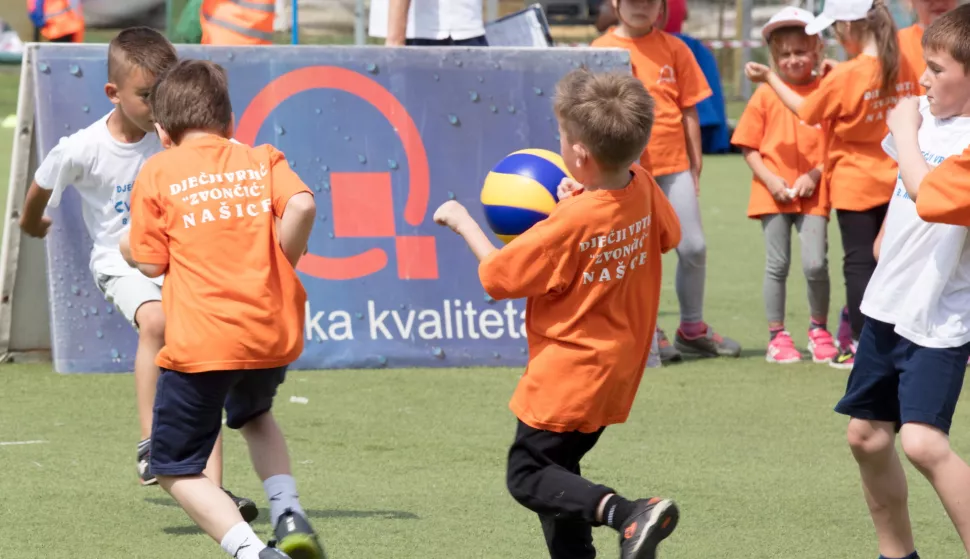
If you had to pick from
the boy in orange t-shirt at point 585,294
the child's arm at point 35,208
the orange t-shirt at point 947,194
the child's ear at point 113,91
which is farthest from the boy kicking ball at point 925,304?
the child's arm at point 35,208

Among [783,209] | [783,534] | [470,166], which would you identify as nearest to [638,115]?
[783,534]

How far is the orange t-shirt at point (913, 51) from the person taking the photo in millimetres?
8102

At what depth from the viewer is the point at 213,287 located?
177 inches

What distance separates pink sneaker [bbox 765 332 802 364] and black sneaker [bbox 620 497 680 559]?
447cm

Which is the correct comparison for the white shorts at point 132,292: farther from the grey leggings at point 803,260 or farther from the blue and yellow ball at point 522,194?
the grey leggings at point 803,260

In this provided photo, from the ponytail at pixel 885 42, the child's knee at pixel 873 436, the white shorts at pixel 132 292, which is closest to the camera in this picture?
the child's knee at pixel 873 436

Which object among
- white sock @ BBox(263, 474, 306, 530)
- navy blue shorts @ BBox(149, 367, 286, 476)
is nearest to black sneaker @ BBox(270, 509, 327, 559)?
white sock @ BBox(263, 474, 306, 530)

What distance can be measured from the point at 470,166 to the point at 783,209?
1820 mm

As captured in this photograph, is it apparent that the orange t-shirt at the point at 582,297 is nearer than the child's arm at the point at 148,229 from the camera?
Yes

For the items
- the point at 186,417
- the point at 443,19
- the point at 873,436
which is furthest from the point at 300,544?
the point at 443,19

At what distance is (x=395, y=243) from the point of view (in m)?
8.20

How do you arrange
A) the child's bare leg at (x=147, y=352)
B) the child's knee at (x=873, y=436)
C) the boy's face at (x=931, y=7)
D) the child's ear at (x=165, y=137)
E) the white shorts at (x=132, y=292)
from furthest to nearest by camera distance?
the boy's face at (x=931, y=7)
the white shorts at (x=132, y=292)
the child's bare leg at (x=147, y=352)
the child's ear at (x=165, y=137)
the child's knee at (x=873, y=436)

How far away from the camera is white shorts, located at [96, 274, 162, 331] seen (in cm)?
570

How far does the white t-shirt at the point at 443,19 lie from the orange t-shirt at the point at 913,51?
2.34m
